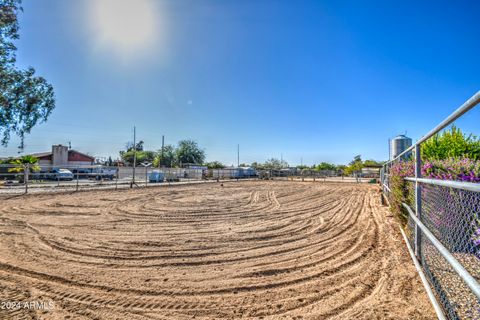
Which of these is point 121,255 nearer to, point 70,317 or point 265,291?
point 70,317

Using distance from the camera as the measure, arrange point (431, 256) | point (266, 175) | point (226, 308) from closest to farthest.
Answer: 1. point (226, 308)
2. point (431, 256)
3. point (266, 175)

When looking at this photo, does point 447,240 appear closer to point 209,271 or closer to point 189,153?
point 209,271

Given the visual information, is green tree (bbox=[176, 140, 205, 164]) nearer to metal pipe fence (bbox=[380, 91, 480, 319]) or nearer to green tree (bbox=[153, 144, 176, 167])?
green tree (bbox=[153, 144, 176, 167])

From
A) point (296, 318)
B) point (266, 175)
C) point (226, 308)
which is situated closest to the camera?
point (296, 318)

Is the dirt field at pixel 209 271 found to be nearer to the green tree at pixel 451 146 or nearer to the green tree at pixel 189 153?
the green tree at pixel 451 146

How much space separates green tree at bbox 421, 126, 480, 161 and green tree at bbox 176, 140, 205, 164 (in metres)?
61.5

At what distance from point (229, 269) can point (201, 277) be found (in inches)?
16.9

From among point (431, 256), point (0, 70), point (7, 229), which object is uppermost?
point (0, 70)

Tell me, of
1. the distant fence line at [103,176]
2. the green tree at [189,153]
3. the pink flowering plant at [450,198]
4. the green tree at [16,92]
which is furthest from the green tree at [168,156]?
the pink flowering plant at [450,198]

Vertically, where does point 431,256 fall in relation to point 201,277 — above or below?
above

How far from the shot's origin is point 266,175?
1421 inches

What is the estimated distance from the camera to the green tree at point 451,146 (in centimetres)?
548

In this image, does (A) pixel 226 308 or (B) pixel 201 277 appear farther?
(B) pixel 201 277

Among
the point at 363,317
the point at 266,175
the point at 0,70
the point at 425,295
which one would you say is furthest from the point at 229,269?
the point at 266,175
